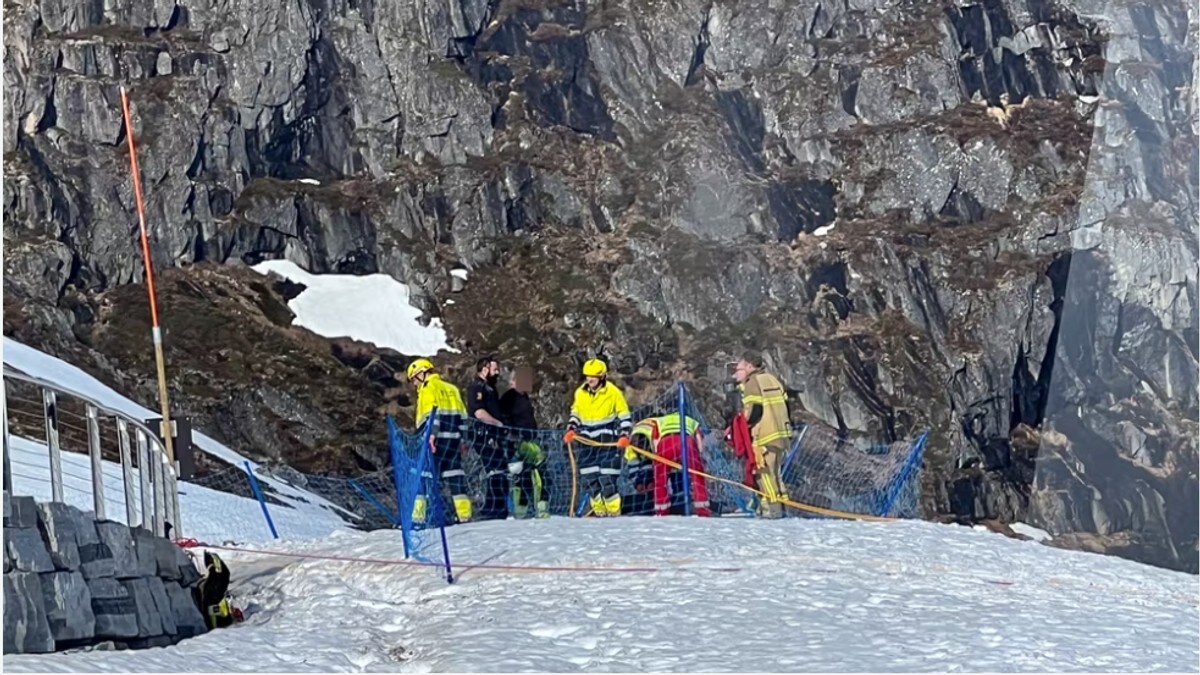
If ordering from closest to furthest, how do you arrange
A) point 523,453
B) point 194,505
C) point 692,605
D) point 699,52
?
point 692,605, point 523,453, point 194,505, point 699,52

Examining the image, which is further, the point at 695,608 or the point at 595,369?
the point at 595,369

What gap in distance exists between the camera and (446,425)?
14.4 m

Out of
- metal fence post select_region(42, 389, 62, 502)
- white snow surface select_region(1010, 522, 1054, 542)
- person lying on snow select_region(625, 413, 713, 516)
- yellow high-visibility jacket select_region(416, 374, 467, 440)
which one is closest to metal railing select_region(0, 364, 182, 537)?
metal fence post select_region(42, 389, 62, 502)

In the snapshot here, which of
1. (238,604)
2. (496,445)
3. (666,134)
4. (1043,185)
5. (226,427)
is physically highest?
(666,134)

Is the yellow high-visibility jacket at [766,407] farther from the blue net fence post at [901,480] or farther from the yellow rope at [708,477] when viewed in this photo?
the blue net fence post at [901,480]

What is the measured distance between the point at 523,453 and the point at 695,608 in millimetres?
6058

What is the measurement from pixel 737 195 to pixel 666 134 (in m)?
9.52

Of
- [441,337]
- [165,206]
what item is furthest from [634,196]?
[165,206]

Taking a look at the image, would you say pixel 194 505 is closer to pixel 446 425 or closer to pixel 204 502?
pixel 204 502

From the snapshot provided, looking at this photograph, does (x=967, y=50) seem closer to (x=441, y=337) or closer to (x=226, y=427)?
(x=441, y=337)

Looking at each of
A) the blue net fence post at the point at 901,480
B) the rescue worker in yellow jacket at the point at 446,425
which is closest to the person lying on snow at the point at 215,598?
the rescue worker in yellow jacket at the point at 446,425

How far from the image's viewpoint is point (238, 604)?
10375 millimetres

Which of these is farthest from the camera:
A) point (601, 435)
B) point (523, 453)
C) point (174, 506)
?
point (601, 435)

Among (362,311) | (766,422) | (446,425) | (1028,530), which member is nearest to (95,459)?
(446,425)
